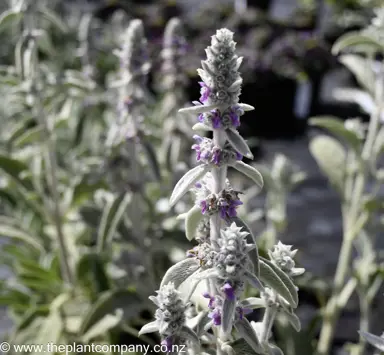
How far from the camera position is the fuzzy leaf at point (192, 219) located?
81 cm

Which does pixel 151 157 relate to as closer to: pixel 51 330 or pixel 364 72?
pixel 51 330

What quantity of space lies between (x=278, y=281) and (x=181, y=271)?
162 millimetres

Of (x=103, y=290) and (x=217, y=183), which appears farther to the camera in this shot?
(x=103, y=290)

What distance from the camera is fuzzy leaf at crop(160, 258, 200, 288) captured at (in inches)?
31.5

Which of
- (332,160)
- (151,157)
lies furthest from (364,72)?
(151,157)

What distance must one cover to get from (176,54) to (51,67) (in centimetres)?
144

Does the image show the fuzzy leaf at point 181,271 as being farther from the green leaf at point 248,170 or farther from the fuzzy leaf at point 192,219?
the green leaf at point 248,170

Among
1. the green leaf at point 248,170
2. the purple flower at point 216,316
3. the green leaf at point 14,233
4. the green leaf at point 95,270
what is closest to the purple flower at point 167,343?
the purple flower at point 216,316

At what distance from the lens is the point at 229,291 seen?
27.9 inches

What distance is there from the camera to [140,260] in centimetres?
158

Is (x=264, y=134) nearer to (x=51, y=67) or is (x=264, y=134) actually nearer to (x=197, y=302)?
(x=51, y=67)

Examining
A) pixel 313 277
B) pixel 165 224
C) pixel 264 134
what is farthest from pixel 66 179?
pixel 264 134

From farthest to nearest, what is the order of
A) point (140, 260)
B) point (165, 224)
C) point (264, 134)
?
point (264, 134) < point (165, 224) < point (140, 260)

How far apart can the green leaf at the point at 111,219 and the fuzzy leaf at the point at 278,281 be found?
2.17 feet
